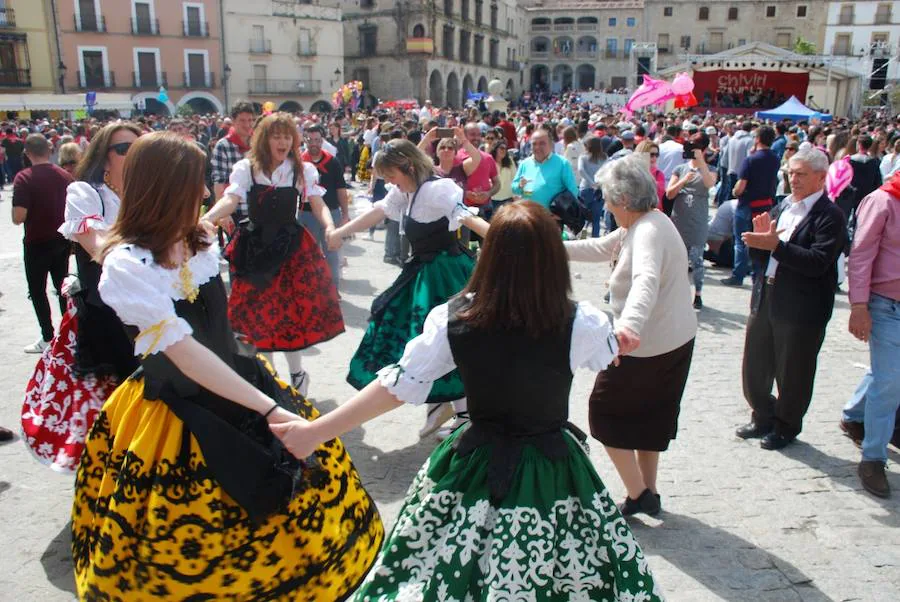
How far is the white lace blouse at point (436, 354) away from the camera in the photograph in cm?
222

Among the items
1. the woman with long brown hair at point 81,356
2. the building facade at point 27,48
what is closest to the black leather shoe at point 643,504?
the woman with long brown hair at point 81,356

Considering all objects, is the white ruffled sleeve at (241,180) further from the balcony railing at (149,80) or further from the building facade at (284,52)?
the building facade at (284,52)

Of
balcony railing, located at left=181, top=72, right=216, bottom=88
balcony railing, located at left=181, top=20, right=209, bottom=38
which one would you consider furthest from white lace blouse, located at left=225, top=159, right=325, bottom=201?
balcony railing, located at left=181, top=20, right=209, bottom=38

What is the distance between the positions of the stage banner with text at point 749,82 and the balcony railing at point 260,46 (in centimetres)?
2643

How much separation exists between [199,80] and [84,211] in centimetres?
4306

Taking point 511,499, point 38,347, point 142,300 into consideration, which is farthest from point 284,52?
point 511,499

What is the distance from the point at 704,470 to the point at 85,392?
340cm

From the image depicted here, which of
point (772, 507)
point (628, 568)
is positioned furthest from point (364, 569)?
point (772, 507)

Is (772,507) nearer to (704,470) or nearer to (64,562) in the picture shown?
(704,470)

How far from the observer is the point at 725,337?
22.6 feet

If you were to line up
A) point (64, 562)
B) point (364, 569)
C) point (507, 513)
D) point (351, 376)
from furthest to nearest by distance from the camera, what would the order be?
point (351, 376), point (64, 562), point (364, 569), point (507, 513)

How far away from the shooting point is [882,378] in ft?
13.0

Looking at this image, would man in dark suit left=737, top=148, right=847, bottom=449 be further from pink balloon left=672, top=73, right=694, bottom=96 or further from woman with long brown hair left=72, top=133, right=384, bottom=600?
pink balloon left=672, top=73, right=694, bottom=96

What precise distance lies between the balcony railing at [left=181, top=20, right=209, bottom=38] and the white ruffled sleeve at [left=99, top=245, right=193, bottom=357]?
146ft
